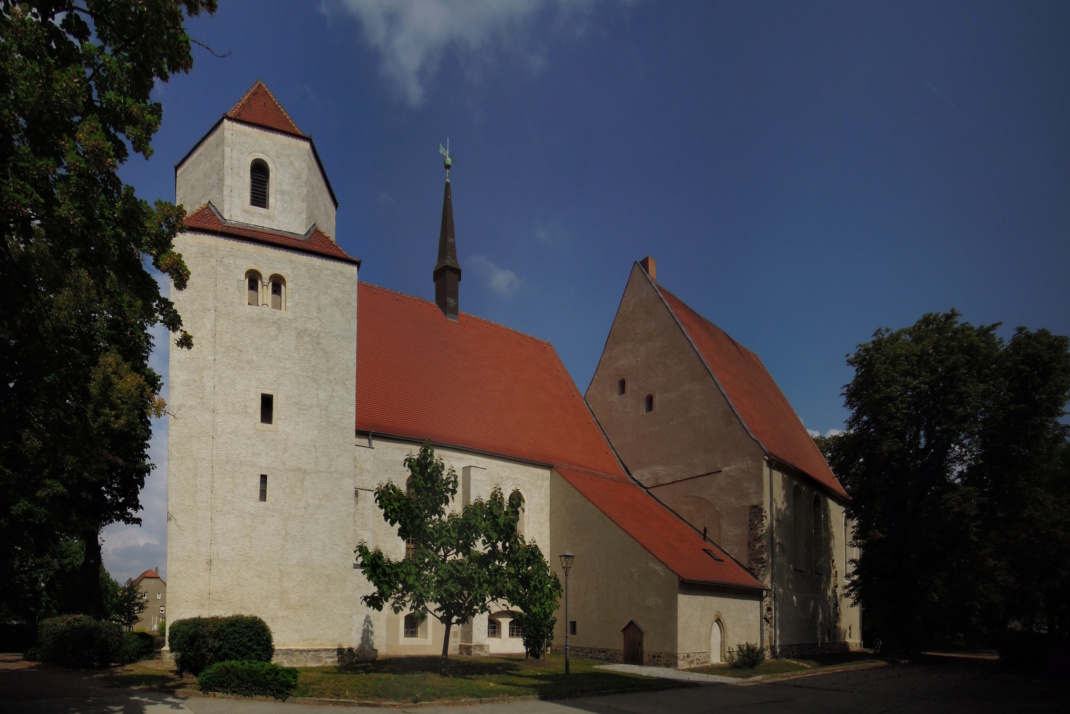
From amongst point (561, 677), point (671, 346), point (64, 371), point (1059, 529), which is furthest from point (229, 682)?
point (1059, 529)

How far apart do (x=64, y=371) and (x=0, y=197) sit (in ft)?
10.6

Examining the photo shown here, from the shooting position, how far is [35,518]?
2180 cm

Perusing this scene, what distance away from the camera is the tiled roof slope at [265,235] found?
65.9 feet

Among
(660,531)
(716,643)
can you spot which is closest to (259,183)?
(660,531)

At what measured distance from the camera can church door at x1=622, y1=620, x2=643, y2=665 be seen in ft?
75.4

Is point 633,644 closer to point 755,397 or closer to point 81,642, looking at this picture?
point 755,397

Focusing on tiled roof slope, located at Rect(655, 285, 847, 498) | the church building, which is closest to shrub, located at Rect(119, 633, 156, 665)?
the church building

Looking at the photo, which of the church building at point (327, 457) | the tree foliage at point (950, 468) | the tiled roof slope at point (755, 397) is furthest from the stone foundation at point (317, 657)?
the tree foliage at point (950, 468)

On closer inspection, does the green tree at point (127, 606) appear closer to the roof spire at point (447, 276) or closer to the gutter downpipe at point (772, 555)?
the roof spire at point (447, 276)

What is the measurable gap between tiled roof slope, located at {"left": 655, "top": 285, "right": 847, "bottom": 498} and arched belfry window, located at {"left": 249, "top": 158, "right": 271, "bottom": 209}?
638 inches

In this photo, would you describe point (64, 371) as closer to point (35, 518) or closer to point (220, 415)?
point (220, 415)

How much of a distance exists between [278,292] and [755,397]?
2085 cm

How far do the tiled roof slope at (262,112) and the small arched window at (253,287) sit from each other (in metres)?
4.21

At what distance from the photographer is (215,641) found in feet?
54.3
